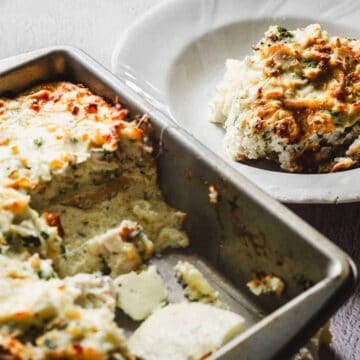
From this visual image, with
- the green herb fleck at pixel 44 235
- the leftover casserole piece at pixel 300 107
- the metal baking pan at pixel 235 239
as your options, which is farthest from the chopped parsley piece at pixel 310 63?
the green herb fleck at pixel 44 235

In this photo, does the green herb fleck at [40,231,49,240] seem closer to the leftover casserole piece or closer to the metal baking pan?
the metal baking pan

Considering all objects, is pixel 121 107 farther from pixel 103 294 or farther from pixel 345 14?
pixel 345 14

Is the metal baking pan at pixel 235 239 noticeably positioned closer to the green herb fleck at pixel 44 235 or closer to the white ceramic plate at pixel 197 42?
the green herb fleck at pixel 44 235

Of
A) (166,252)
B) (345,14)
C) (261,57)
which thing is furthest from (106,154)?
(345,14)

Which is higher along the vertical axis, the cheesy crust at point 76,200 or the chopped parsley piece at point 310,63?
the chopped parsley piece at point 310,63

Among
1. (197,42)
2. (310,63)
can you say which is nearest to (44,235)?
(310,63)

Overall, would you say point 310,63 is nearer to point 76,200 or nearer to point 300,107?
point 300,107
